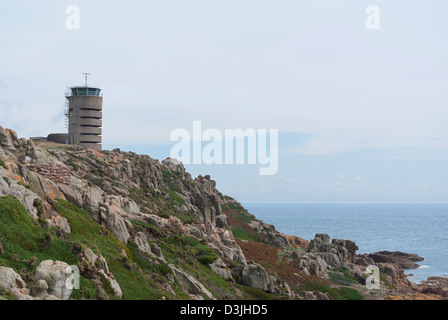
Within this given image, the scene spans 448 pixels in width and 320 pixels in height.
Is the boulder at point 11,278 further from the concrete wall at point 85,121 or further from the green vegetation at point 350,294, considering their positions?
the concrete wall at point 85,121

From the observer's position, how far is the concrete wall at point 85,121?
86250 mm

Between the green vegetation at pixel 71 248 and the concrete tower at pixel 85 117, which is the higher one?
the concrete tower at pixel 85 117

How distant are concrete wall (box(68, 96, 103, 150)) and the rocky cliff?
8.30 m

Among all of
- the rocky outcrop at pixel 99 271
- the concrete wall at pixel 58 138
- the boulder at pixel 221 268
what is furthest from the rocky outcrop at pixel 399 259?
the rocky outcrop at pixel 99 271

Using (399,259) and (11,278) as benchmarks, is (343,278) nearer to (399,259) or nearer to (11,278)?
(11,278)

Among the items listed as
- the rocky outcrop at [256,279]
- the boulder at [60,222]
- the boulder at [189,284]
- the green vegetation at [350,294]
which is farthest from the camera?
the green vegetation at [350,294]

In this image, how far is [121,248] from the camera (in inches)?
1292

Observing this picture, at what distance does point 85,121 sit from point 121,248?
192 ft

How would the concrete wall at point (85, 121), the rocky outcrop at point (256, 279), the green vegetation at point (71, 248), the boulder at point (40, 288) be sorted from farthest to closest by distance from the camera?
the concrete wall at point (85, 121) → the rocky outcrop at point (256, 279) → the green vegetation at point (71, 248) → the boulder at point (40, 288)

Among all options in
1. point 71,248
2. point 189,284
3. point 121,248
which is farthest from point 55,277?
point 189,284

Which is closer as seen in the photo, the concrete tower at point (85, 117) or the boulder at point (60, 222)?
the boulder at point (60, 222)

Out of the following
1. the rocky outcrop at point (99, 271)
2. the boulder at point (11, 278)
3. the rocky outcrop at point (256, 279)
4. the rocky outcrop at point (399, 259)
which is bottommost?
the rocky outcrop at point (399, 259)

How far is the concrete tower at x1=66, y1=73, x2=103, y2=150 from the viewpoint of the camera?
86.3 metres
